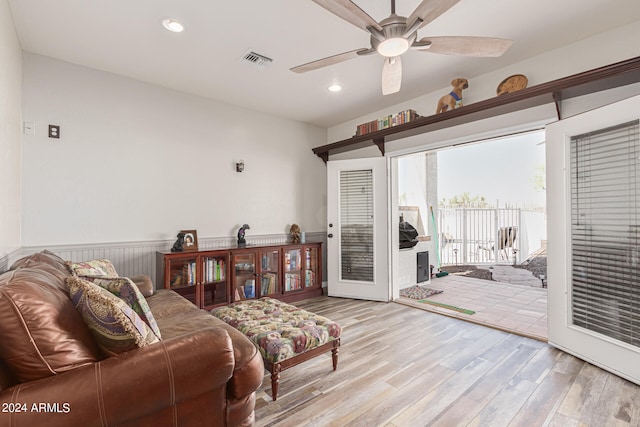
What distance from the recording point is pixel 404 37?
175 cm

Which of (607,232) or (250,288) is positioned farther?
(250,288)

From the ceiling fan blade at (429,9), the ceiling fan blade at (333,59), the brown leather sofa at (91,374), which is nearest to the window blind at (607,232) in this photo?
the ceiling fan blade at (429,9)

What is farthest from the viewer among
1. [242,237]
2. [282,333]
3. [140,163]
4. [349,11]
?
[242,237]

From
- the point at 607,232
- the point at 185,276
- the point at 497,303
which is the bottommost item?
the point at 497,303

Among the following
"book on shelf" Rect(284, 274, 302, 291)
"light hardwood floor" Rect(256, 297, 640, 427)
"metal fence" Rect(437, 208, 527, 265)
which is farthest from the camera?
"metal fence" Rect(437, 208, 527, 265)

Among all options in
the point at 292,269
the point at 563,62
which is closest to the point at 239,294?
the point at 292,269

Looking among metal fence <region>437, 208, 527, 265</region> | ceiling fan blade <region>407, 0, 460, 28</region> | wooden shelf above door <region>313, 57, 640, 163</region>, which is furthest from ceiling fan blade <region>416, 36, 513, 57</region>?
metal fence <region>437, 208, 527, 265</region>

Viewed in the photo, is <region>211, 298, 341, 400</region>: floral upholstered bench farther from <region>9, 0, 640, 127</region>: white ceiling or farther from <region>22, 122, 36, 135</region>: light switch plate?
<region>22, 122, 36, 135</region>: light switch plate

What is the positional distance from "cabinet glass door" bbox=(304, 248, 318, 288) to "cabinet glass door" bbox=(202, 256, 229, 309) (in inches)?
46.9

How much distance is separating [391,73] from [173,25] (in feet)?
5.61

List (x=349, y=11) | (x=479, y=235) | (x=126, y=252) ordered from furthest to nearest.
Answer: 1. (x=479, y=235)
2. (x=126, y=252)
3. (x=349, y=11)

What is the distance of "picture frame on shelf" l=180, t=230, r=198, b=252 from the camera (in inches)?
135

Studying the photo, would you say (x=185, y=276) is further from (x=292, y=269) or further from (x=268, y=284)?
(x=292, y=269)

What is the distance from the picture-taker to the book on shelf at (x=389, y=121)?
359 cm
